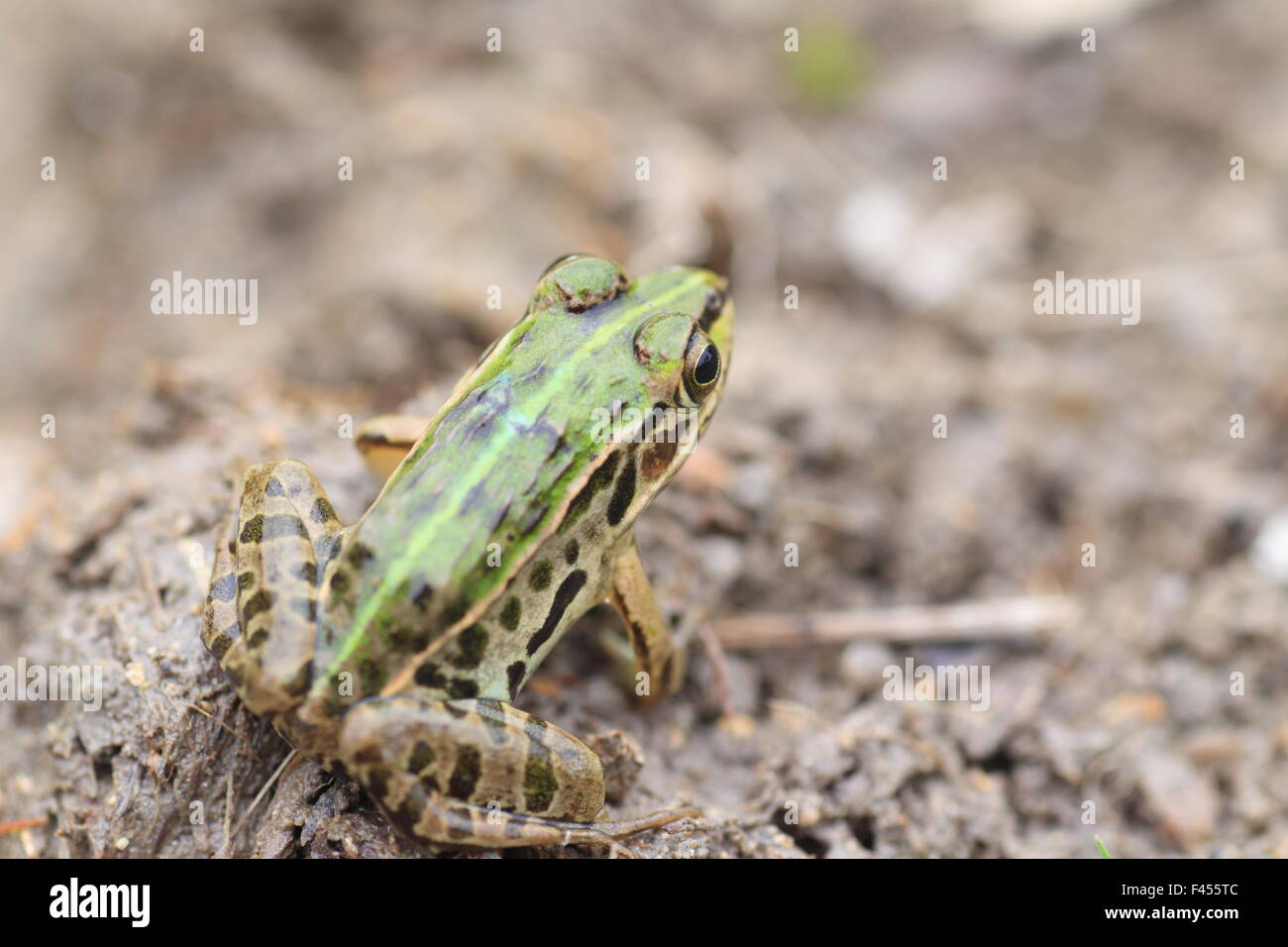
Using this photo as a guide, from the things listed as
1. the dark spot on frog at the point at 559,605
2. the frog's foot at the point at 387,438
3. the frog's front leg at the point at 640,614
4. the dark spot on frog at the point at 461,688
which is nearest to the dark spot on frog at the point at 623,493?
the frog's front leg at the point at 640,614

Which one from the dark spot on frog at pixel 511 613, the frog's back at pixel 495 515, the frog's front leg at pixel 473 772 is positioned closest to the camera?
the frog's front leg at pixel 473 772

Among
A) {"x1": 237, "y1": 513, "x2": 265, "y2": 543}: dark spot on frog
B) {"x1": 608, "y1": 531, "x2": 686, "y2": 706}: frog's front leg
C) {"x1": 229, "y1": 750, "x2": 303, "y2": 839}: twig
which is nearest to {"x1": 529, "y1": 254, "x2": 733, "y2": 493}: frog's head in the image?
{"x1": 608, "y1": 531, "x2": 686, "y2": 706}: frog's front leg

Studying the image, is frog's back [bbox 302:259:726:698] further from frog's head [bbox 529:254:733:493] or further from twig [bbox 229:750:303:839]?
twig [bbox 229:750:303:839]

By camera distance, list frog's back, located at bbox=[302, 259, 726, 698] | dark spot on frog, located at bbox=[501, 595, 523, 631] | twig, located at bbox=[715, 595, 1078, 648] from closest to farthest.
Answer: frog's back, located at bbox=[302, 259, 726, 698] < dark spot on frog, located at bbox=[501, 595, 523, 631] < twig, located at bbox=[715, 595, 1078, 648]

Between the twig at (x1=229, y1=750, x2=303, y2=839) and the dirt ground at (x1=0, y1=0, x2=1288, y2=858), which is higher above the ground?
the dirt ground at (x1=0, y1=0, x2=1288, y2=858)

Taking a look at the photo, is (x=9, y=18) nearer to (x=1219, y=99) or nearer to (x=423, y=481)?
(x=423, y=481)

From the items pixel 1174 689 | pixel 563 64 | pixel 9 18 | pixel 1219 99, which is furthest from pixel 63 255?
pixel 1219 99

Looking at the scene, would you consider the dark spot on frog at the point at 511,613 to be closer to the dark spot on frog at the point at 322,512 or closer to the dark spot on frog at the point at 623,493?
the dark spot on frog at the point at 623,493
